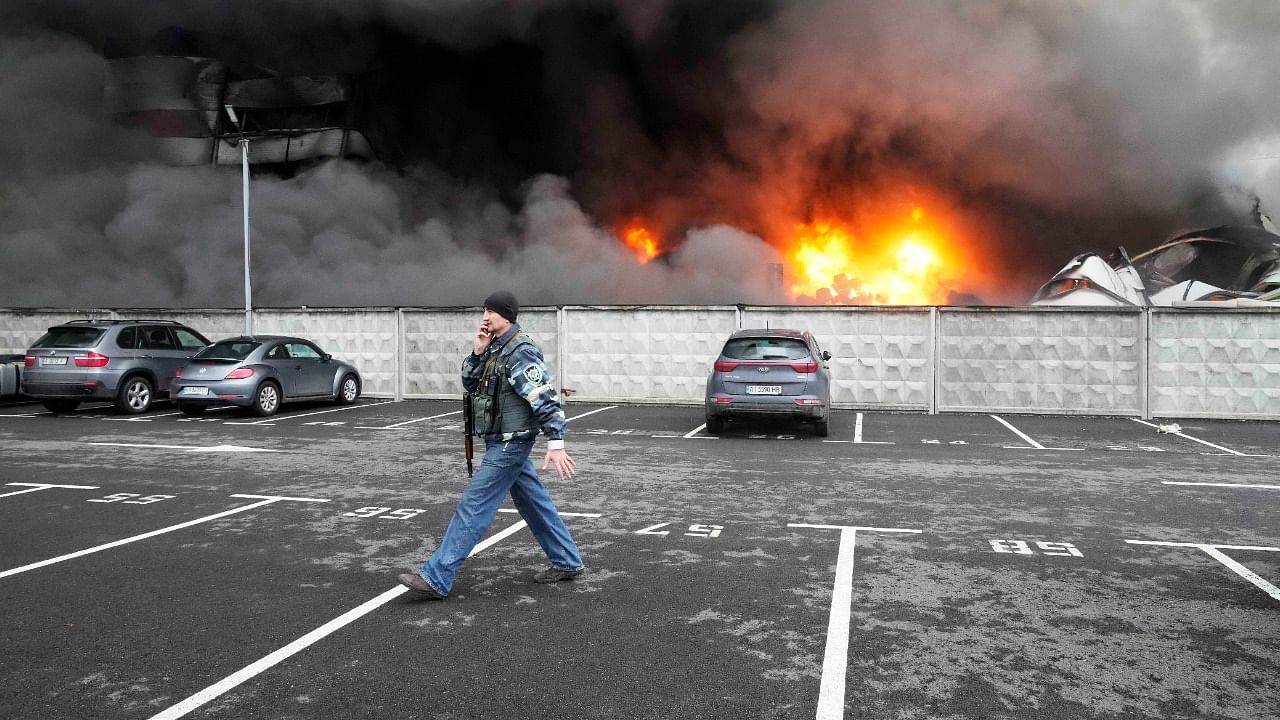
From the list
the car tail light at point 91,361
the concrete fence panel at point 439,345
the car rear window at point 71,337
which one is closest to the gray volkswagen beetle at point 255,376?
the car tail light at point 91,361

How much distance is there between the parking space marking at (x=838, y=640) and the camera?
11.4ft

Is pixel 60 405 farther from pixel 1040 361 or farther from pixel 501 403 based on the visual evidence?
pixel 1040 361

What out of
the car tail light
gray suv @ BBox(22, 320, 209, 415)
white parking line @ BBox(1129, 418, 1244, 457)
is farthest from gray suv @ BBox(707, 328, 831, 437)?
the car tail light

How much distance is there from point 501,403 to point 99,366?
44.1ft

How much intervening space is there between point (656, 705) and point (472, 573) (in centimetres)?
231

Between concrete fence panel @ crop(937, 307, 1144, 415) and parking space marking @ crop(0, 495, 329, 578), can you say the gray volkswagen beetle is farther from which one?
concrete fence panel @ crop(937, 307, 1144, 415)

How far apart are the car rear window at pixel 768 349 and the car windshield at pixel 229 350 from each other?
344 inches

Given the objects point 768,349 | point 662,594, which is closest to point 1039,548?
point 662,594

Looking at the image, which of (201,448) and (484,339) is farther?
(201,448)

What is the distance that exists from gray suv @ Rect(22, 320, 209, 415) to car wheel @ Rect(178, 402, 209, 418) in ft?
2.66

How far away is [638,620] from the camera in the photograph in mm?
4516

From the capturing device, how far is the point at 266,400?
15.3 metres

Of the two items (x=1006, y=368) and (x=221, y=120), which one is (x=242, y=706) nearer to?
(x=1006, y=368)

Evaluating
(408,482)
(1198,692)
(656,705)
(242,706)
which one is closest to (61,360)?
(408,482)
